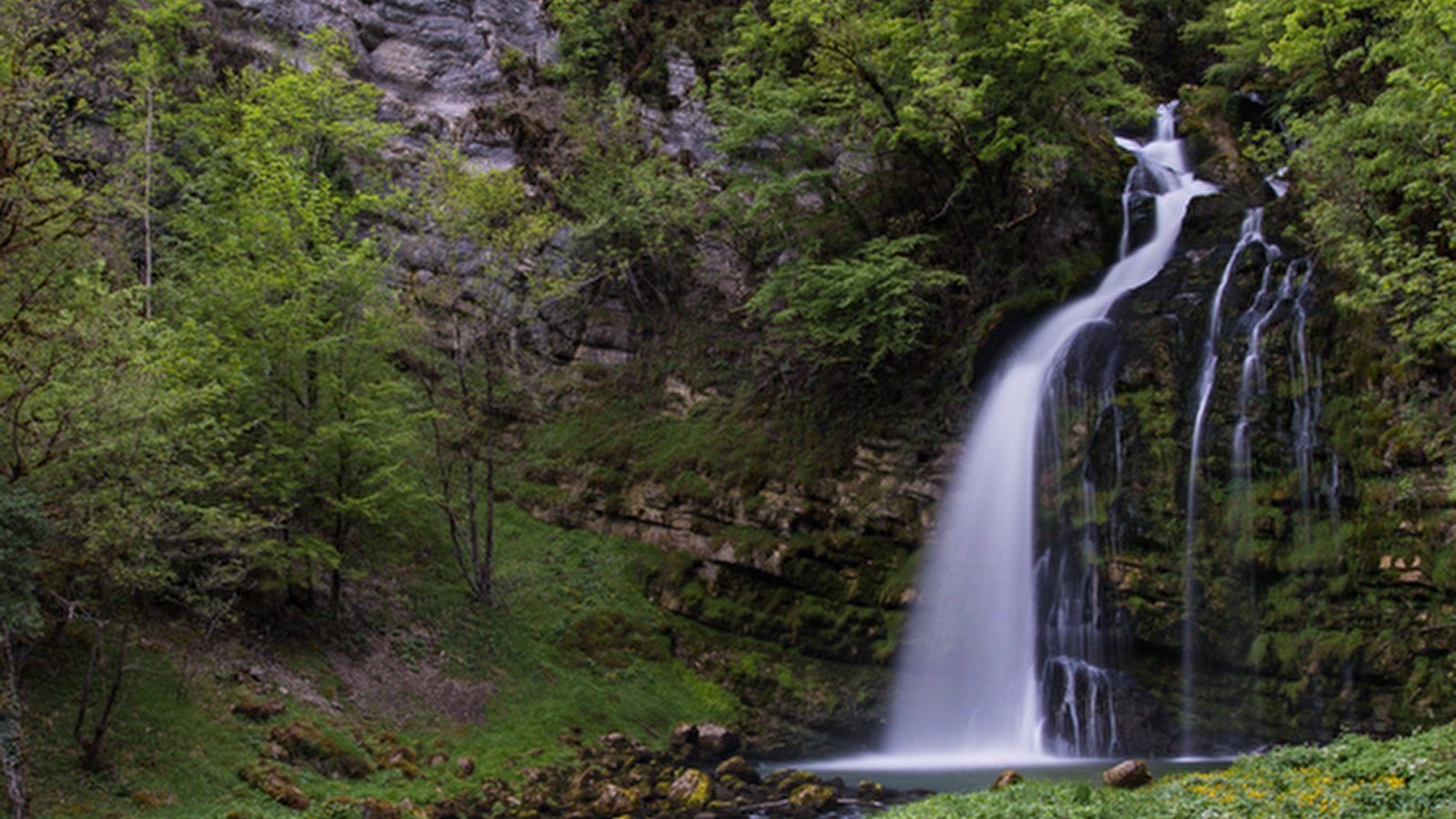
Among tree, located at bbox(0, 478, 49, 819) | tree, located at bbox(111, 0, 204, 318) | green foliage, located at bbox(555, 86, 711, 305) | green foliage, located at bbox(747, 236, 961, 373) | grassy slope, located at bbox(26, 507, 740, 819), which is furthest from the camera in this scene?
green foliage, located at bbox(555, 86, 711, 305)

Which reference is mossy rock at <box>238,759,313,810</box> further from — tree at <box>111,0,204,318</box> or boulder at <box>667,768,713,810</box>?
tree at <box>111,0,204,318</box>

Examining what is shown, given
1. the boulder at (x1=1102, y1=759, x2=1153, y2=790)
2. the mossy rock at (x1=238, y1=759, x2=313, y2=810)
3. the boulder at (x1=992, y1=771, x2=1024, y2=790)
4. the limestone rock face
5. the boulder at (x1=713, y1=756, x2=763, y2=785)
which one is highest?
the limestone rock face

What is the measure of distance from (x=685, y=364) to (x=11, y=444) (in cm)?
1588

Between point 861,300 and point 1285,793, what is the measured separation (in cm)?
1253

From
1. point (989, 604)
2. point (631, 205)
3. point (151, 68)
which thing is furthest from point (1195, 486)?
point (151, 68)

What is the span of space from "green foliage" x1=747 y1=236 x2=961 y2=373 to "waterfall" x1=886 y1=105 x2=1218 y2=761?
248 centimetres

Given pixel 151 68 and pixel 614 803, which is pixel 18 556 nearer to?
pixel 614 803

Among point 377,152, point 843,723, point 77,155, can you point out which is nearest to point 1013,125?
point 843,723

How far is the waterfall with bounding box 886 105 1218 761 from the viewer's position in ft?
52.0

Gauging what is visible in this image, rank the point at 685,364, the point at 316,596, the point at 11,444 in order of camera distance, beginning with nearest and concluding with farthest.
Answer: the point at 11,444
the point at 316,596
the point at 685,364

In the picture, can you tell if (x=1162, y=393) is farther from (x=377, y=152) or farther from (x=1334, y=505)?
(x=377, y=152)

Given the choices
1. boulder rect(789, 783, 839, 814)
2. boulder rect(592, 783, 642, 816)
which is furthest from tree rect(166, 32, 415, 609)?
boulder rect(789, 783, 839, 814)

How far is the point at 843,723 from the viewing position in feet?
55.1

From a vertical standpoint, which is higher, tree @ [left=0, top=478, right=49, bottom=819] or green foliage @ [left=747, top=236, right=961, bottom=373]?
green foliage @ [left=747, top=236, right=961, bottom=373]
